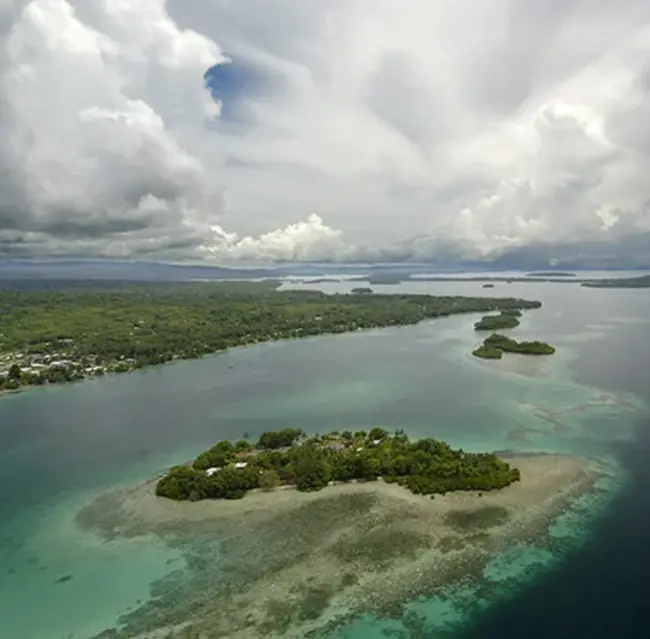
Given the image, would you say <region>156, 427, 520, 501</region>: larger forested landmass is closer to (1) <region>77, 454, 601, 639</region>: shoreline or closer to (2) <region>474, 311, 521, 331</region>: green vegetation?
(1) <region>77, 454, 601, 639</region>: shoreline

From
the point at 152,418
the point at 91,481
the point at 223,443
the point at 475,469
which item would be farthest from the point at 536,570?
the point at 152,418

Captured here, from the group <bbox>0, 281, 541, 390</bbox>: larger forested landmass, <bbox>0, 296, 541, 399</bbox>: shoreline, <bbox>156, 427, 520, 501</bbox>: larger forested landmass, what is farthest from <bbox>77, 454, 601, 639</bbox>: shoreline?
<bbox>0, 281, 541, 390</bbox>: larger forested landmass

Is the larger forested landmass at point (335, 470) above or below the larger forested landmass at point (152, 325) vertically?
above

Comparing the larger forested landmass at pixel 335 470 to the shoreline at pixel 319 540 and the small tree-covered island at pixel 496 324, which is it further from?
the small tree-covered island at pixel 496 324

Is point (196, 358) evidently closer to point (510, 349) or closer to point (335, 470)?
point (510, 349)

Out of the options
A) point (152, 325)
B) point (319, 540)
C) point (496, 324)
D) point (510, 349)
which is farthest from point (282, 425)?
point (496, 324)

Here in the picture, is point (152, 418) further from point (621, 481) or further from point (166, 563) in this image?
point (621, 481)

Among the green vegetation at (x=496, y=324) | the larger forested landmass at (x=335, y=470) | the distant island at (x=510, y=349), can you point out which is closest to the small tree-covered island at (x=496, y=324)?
the green vegetation at (x=496, y=324)
